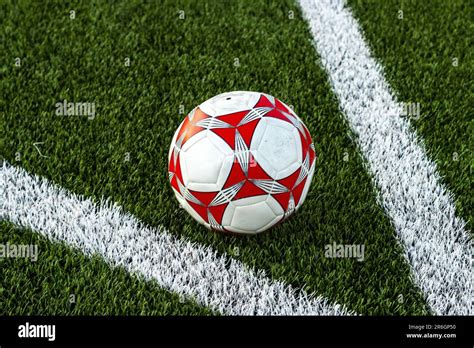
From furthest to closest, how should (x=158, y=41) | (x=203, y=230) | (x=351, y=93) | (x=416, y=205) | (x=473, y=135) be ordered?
(x=158, y=41) < (x=351, y=93) < (x=473, y=135) < (x=416, y=205) < (x=203, y=230)

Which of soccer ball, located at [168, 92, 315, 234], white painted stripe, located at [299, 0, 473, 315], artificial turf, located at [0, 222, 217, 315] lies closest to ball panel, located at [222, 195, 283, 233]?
soccer ball, located at [168, 92, 315, 234]

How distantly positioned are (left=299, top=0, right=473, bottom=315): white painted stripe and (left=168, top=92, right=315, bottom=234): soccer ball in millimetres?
651

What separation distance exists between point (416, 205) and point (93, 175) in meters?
1.73

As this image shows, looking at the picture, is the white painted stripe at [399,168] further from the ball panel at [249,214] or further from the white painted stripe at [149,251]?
the ball panel at [249,214]

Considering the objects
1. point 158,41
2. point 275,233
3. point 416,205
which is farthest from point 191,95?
point 416,205

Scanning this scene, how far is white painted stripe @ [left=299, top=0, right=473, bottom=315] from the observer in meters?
2.94

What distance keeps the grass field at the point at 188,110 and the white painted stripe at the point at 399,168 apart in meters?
0.07

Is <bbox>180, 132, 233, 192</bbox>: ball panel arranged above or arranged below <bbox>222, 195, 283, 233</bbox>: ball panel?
above

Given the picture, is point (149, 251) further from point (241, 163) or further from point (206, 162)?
point (241, 163)

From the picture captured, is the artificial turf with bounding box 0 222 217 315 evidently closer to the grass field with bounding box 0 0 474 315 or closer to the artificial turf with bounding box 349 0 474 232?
the grass field with bounding box 0 0 474 315

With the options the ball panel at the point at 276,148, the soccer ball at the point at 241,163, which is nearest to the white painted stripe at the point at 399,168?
the soccer ball at the point at 241,163
